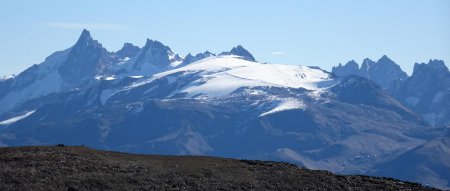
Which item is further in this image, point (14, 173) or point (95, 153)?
point (95, 153)

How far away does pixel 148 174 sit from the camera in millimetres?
81938

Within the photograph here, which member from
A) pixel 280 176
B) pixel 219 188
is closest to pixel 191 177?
pixel 219 188

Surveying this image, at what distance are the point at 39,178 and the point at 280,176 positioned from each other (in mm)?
24783

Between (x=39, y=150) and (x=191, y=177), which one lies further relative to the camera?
(x=39, y=150)

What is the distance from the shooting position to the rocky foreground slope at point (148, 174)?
7562 centimetres

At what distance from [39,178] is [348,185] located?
3128 centimetres

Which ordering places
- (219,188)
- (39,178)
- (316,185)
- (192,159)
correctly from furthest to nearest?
(192,159) < (316,185) < (219,188) < (39,178)

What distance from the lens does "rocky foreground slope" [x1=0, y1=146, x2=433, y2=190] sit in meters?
75.6

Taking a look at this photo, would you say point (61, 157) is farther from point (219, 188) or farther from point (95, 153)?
point (219, 188)

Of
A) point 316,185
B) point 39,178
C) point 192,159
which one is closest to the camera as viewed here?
point 39,178

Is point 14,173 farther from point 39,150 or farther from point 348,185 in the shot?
point 348,185

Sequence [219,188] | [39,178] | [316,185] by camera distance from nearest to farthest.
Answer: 1. [39,178]
2. [219,188]
3. [316,185]

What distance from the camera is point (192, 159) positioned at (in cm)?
9425

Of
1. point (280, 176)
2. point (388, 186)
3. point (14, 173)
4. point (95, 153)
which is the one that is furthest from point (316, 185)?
point (14, 173)
